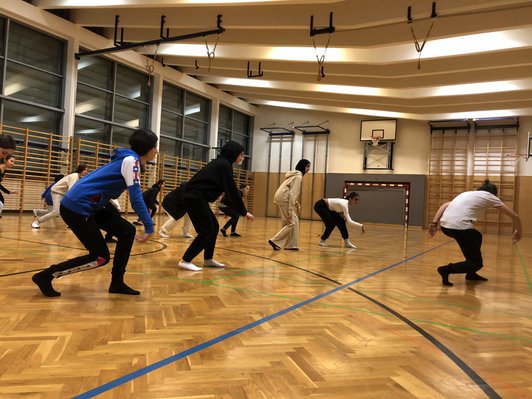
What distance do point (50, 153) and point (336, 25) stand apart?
9183 mm

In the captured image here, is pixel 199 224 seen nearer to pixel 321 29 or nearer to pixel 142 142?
pixel 142 142

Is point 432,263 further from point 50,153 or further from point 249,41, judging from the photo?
point 50,153

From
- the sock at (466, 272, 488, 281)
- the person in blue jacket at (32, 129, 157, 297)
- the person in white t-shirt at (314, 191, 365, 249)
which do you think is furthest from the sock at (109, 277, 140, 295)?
the person in white t-shirt at (314, 191, 365, 249)

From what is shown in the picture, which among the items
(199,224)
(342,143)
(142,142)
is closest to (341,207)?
(199,224)

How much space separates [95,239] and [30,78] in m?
12.1

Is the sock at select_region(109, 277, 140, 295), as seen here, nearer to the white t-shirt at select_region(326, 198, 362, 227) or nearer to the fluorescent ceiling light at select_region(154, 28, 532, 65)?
the white t-shirt at select_region(326, 198, 362, 227)

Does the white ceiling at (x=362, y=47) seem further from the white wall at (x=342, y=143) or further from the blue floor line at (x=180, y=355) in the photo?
the blue floor line at (x=180, y=355)

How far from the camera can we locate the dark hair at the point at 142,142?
3688mm

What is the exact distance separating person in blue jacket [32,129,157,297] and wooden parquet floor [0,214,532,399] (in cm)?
20

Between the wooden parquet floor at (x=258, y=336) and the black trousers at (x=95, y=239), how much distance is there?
0.80 ft

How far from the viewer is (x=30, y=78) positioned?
13.4m

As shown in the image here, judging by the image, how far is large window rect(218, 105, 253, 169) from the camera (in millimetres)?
22344

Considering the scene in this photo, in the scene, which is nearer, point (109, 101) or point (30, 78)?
point (30, 78)

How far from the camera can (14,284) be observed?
3.85m
